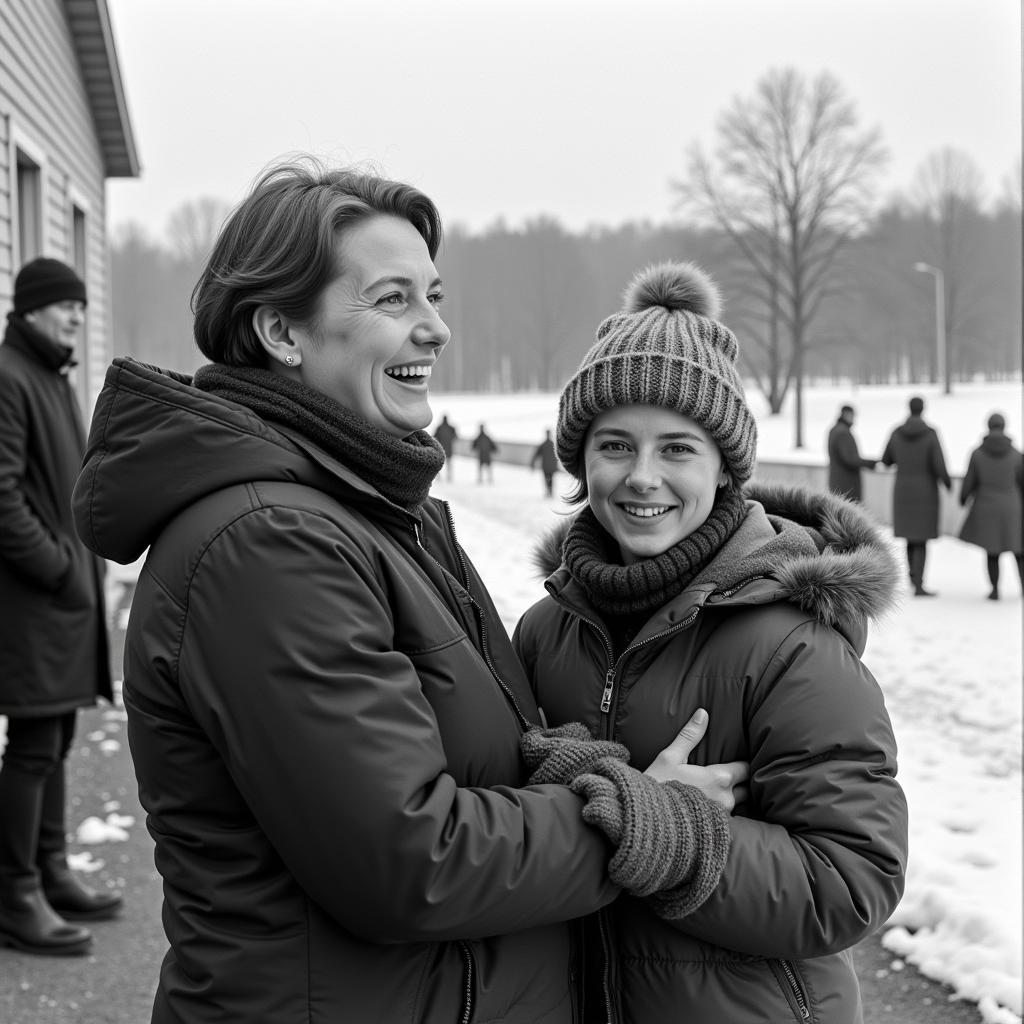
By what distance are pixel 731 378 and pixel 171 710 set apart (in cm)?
117

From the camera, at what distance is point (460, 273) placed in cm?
9131

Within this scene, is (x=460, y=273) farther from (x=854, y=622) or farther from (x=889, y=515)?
(x=854, y=622)

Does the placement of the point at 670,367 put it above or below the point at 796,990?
above

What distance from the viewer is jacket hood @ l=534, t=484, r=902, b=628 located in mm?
2021

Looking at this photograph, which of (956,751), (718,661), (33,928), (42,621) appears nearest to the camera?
(718,661)

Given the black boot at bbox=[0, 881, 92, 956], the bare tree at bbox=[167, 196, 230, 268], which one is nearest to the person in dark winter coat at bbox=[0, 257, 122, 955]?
the black boot at bbox=[0, 881, 92, 956]

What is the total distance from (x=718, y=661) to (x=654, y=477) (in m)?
0.35

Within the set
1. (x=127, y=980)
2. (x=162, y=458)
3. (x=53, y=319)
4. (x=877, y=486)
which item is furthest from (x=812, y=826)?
(x=877, y=486)

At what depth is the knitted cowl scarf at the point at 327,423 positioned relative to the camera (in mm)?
1777

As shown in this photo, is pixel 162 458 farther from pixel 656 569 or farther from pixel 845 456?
pixel 845 456

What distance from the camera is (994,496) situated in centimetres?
1160

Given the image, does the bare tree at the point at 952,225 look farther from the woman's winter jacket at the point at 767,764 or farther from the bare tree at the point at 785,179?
the woman's winter jacket at the point at 767,764

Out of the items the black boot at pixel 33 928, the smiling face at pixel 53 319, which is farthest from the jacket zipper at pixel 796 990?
the smiling face at pixel 53 319

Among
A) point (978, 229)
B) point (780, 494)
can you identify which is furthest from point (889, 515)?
point (978, 229)
